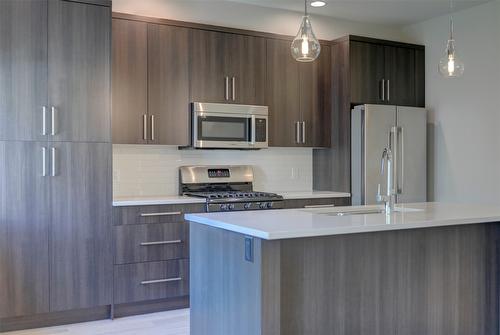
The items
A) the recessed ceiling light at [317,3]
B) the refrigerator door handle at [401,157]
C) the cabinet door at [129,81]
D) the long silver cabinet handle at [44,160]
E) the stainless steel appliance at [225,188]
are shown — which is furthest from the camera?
the refrigerator door handle at [401,157]

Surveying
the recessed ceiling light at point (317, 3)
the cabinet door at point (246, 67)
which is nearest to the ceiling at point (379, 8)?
the recessed ceiling light at point (317, 3)

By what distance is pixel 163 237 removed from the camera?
169 inches

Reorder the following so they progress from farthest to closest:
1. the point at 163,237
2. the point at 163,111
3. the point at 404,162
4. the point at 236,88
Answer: the point at 404,162, the point at 236,88, the point at 163,111, the point at 163,237

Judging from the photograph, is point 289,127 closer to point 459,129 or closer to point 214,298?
point 459,129

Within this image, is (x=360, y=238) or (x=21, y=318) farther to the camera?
(x=21, y=318)

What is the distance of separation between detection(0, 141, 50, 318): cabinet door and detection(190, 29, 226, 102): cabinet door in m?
1.48

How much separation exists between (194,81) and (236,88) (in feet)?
1.38

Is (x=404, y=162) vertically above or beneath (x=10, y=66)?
beneath

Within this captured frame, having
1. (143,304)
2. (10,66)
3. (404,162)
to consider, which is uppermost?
(10,66)

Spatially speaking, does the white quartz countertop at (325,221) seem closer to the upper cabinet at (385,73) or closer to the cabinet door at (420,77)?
the upper cabinet at (385,73)

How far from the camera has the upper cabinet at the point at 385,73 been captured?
17.1 feet

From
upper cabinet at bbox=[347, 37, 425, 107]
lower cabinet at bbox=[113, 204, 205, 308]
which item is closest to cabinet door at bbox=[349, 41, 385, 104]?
upper cabinet at bbox=[347, 37, 425, 107]

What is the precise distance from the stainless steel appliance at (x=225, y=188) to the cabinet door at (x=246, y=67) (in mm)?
713

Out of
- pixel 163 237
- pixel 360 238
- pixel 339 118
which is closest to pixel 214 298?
pixel 360 238
